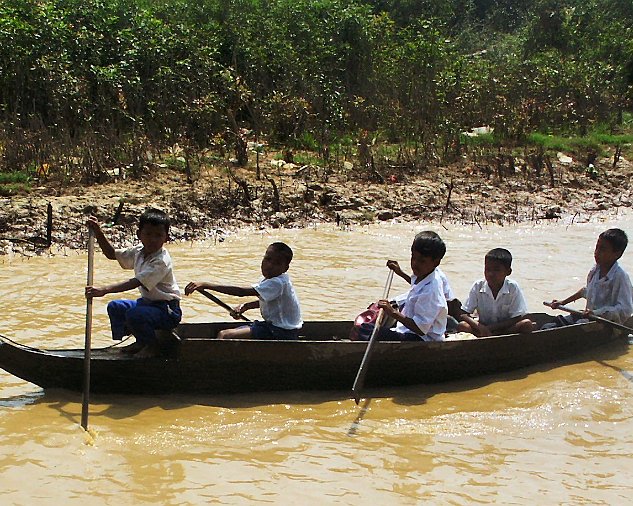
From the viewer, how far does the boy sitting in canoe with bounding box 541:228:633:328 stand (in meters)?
5.94

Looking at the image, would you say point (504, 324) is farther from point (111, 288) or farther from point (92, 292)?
point (92, 292)

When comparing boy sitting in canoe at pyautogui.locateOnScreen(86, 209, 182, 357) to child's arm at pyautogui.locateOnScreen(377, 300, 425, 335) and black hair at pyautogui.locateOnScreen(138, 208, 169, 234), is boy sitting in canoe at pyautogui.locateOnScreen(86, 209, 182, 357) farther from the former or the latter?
child's arm at pyautogui.locateOnScreen(377, 300, 425, 335)

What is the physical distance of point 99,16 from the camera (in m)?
13.0

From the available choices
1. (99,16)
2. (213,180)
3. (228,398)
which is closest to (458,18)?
(99,16)

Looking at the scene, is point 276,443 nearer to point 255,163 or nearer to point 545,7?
point 255,163

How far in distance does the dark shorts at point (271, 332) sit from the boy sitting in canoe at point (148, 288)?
525mm

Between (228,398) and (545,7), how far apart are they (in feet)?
55.0

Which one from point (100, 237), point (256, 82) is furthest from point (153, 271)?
point (256, 82)

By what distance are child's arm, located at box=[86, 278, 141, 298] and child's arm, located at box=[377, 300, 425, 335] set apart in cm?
147

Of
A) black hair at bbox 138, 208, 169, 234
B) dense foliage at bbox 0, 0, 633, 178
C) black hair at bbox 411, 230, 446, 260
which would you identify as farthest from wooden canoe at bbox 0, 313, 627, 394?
dense foliage at bbox 0, 0, 633, 178

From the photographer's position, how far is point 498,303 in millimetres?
5625

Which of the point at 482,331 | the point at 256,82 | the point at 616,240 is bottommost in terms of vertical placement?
the point at 482,331

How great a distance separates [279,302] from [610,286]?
8.85ft

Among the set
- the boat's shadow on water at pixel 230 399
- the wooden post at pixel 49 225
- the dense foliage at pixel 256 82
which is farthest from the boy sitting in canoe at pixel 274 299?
the dense foliage at pixel 256 82
